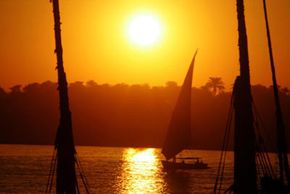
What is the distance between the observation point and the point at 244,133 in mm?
18188

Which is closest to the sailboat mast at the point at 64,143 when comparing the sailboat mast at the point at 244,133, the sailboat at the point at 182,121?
the sailboat mast at the point at 244,133

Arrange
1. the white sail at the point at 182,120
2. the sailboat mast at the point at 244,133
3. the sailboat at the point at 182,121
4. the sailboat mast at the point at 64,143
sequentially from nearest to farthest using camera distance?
1. the sailboat mast at the point at 244,133
2. the sailboat mast at the point at 64,143
3. the sailboat at the point at 182,121
4. the white sail at the point at 182,120

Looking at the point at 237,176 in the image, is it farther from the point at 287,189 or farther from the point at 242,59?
the point at 287,189

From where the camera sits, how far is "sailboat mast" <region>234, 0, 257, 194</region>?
715 inches

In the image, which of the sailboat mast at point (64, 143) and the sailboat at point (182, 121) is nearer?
the sailboat mast at point (64, 143)

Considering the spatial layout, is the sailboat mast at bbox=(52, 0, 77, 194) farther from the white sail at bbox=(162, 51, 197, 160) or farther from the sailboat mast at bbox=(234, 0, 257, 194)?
the white sail at bbox=(162, 51, 197, 160)

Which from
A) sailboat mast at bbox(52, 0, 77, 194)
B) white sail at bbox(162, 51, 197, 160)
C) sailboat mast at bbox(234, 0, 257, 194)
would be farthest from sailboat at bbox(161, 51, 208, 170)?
sailboat mast at bbox(234, 0, 257, 194)

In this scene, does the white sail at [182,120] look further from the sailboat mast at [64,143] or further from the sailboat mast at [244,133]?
the sailboat mast at [244,133]

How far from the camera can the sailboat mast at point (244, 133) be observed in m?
18.2

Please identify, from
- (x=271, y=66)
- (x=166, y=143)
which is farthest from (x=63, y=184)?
(x=166, y=143)

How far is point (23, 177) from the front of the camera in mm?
98625

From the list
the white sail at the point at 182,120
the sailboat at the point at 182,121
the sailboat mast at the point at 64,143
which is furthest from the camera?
the white sail at the point at 182,120

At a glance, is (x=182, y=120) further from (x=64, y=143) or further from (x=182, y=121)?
(x=64, y=143)

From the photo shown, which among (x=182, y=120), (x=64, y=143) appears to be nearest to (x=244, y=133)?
(x=64, y=143)
